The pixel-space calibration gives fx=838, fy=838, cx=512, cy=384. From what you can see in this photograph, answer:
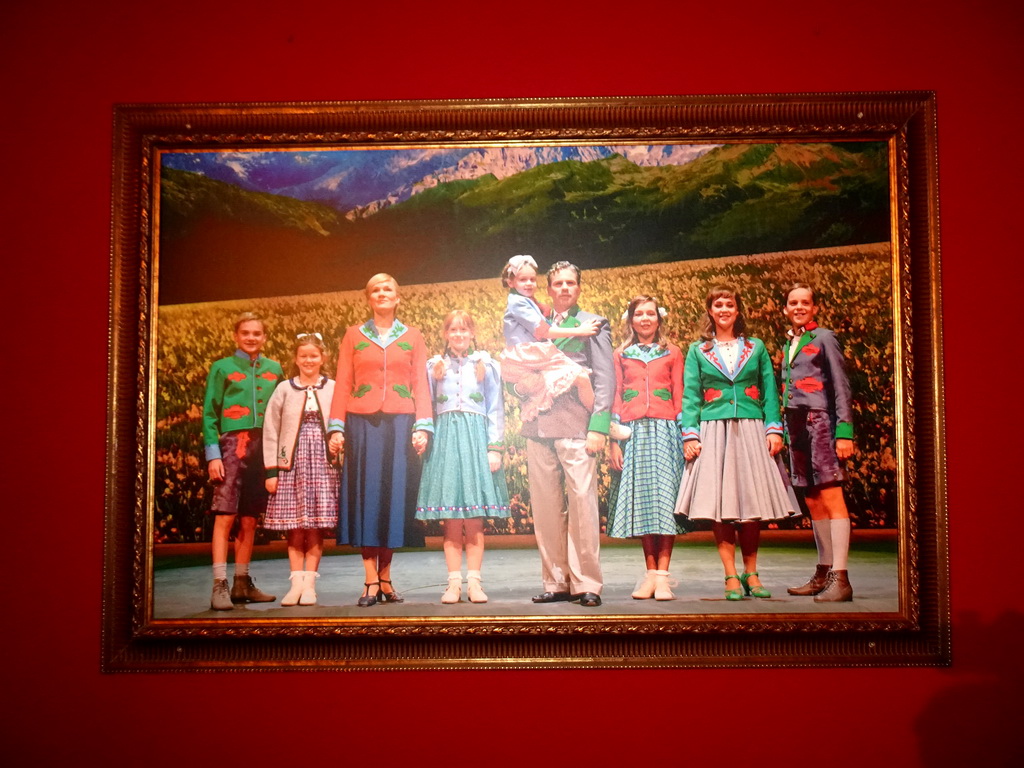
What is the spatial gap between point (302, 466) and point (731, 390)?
1.69 metres

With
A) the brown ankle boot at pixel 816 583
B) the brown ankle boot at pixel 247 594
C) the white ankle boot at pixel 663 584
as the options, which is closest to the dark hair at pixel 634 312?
the white ankle boot at pixel 663 584

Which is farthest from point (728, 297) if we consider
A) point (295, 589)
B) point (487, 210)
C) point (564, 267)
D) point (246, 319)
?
point (295, 589)

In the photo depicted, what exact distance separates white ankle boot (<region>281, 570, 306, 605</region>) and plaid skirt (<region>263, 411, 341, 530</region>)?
0.59 ft

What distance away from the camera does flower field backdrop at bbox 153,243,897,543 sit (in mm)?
3252

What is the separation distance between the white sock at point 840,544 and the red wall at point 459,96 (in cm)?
40

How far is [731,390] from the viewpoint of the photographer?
10.6ft

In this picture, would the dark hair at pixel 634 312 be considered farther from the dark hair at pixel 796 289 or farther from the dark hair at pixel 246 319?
the dark hair at pixel 246 319

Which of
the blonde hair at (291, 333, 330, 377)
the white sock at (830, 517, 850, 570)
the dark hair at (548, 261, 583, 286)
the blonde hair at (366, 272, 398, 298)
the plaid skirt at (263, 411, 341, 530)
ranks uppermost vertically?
the dark hair at (548, 261, 583, 286)

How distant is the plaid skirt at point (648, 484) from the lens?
319 cm

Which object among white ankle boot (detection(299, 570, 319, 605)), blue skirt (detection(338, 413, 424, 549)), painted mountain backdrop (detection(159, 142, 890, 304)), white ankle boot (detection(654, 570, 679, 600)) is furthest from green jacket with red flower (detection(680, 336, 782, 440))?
white ankle boot (detection(299, 570, 319, 605))

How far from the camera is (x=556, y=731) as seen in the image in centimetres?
314

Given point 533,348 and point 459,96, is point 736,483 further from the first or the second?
point 459,96

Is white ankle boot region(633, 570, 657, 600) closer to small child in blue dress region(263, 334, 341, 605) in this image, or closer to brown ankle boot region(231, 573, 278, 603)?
small child in blue dress region(263, 334, 341, 605)

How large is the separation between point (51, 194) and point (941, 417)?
3603 mm
